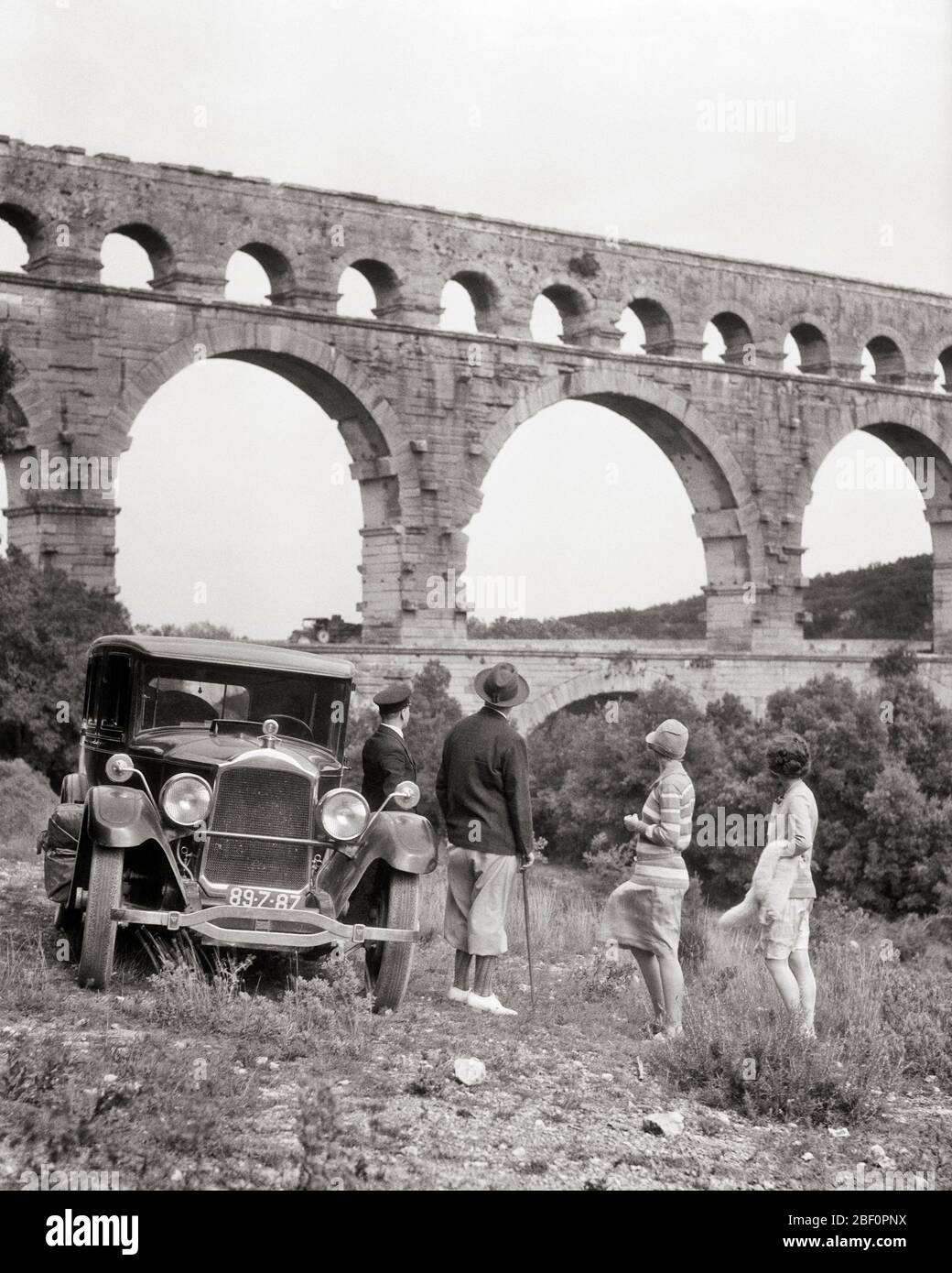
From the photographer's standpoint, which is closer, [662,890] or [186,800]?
[662,890]

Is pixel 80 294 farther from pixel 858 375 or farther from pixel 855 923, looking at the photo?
pixel 858 375

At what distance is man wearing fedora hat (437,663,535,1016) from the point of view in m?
6.79

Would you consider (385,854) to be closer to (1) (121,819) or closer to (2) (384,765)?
(2) (384,765)

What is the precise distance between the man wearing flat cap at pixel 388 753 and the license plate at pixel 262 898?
0.78 meters

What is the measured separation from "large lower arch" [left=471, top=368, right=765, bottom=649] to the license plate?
858 inches

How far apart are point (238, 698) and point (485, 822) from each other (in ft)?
5.10

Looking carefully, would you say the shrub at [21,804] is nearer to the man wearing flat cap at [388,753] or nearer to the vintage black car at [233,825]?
the vintage black car at [233,825]

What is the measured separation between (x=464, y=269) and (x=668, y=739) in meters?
20.7

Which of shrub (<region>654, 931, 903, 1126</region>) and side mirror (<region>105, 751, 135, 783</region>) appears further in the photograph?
side mirror (<region>105, 751, 135, 783</region>)

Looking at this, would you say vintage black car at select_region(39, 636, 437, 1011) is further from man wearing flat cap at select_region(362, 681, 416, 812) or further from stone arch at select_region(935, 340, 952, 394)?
stone arch at select_region(935, 340, 952, 394)

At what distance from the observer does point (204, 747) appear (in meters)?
7.12

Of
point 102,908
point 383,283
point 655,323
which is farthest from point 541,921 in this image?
point 655,323

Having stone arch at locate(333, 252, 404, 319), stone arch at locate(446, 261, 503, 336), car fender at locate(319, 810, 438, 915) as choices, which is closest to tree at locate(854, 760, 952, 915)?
stone arch at locate(446, 261, 503, 336)

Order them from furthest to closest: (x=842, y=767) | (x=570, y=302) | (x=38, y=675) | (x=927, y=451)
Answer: (x=927, y=451) < (x=570, y=302) < (x=842, y=767) < (x=38, y=675)
